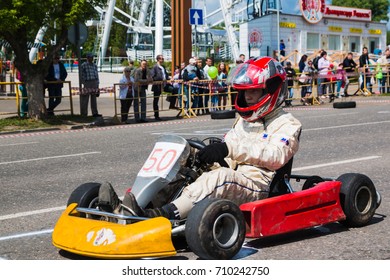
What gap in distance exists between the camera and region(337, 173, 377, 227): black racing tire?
20.5ft

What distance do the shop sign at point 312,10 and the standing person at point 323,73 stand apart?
31.8 metres

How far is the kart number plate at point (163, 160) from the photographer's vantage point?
18.4 ft

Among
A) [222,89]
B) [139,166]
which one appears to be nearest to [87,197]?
[139,166]

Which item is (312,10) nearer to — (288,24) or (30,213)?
(288,24)

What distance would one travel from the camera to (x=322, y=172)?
31.3ft

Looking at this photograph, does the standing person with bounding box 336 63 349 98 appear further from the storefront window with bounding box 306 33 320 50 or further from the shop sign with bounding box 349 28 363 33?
the shop sign with bounding box 349 28 363 33

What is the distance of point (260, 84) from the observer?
19.8 ft

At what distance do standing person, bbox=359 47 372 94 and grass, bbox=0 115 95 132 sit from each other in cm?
1199

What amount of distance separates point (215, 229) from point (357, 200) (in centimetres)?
164

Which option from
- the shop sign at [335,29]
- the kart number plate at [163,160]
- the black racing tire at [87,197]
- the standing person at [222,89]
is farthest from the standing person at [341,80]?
the shop sign at [335,29]

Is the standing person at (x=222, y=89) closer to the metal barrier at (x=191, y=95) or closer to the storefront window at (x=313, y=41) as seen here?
the metal barrier at (x=191, y=95)

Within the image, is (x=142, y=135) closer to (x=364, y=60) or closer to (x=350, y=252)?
(x=350, y=252)

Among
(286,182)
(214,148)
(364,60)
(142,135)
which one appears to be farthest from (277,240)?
(364,60)

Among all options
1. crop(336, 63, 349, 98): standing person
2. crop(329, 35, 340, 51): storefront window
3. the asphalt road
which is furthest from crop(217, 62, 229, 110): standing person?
crop(329, 35, 340, 51): storefront window
